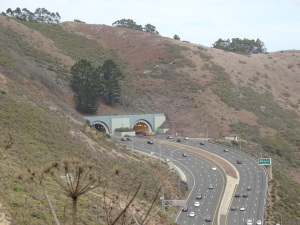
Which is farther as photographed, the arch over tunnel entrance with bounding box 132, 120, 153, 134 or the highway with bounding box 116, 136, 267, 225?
the arch over tunnel entrance with bounding box 132, 120, 153, 134

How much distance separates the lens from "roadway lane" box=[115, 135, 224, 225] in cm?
5658

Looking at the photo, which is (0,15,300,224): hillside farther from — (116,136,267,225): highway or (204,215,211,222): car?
(204,215,211,222): car

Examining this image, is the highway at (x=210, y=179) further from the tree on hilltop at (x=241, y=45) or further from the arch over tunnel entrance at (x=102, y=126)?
the tree on hilltop at (x=241, y=45)

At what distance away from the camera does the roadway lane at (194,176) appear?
56584 millimetres

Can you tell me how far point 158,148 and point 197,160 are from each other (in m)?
8.72

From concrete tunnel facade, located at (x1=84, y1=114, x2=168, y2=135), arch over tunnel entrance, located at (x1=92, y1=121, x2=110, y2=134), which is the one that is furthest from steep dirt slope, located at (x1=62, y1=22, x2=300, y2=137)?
arch over tunnel entrance, located at (x1=92, y1=121, x2=110, y2=134)

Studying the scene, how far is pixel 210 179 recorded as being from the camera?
70.3 meters

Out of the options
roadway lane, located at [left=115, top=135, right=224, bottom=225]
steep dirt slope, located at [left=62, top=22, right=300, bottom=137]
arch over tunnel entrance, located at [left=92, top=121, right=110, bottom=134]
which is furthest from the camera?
steep dirt slope, located at [left=62, top=22, right=300, bottom=137]

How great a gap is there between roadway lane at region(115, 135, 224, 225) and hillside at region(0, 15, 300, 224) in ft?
25.0

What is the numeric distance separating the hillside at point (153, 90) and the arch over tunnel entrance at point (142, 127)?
4263mm

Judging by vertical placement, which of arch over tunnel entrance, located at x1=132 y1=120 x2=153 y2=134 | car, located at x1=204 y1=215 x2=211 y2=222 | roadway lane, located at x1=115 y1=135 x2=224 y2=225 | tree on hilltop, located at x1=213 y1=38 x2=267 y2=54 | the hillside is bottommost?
car, located at x1=204 y1=215 x2=211 y2=222

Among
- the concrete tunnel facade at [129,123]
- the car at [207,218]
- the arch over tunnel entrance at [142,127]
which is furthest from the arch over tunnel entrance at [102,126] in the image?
the car at [207,218]

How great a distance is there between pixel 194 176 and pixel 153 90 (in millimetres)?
51580

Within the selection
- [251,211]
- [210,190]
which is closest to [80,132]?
[210,190]
